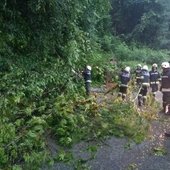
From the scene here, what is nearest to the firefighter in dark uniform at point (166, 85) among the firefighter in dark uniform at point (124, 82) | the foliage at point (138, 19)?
the firefighter in dark uniform at point (124, 82)

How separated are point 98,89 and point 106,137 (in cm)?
727

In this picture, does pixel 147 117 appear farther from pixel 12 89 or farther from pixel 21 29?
pixel 21 29

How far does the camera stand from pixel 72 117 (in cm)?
992

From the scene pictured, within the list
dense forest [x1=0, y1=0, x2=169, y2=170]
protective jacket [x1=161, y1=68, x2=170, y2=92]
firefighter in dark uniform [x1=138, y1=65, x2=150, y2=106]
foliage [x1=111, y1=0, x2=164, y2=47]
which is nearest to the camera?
dense forest [x1=0, y1=0, x2=169, y2=170]

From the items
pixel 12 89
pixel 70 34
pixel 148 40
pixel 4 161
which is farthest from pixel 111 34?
pixel 4 161

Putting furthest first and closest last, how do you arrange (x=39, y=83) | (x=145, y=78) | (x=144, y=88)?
(x=144, y=88) < (x=145, y=78) < (x=39, y=83)

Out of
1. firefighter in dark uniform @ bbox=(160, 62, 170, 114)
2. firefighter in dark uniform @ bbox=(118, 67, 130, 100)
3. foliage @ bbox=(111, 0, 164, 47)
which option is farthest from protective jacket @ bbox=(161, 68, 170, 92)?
foliage @ bbox=(111, 0, 164, 47)

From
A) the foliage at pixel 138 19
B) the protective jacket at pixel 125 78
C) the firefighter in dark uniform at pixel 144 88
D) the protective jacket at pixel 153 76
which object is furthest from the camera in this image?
the foliage at pixel 138 19

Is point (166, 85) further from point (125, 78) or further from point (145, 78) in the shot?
point (125, 78)

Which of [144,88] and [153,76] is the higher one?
[153,76]

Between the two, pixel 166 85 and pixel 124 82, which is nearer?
pixel 166 85

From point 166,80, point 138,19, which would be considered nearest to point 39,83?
point 166,80

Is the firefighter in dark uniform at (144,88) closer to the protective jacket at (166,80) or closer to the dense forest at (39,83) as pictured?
the protective jacket at (166,80)

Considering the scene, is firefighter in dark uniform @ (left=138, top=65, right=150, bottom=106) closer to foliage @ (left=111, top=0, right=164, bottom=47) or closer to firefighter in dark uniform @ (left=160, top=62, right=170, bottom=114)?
firefighter in dark uniform @ (left=160, top=62, right=170, bottom=114)
